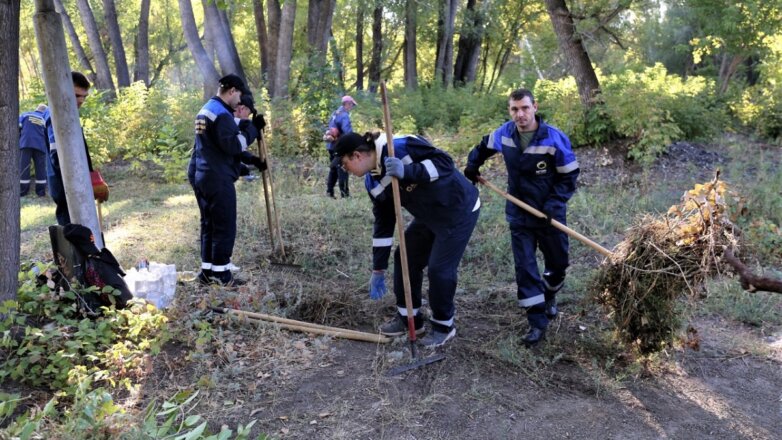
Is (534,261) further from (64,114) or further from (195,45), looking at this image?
(195,45)

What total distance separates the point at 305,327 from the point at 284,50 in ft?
37.7

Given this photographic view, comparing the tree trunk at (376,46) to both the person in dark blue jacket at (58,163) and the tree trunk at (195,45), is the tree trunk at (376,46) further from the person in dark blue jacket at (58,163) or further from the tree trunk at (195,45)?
the person in dark blue jacket at (58,163)

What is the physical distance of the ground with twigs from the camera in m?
3.66

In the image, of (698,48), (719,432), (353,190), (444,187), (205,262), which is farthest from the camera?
(698,48)

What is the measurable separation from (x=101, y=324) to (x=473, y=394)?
2.44 metres

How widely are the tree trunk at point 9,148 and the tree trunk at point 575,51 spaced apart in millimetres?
9737

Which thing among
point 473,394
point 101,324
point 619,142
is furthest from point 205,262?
point 619,142

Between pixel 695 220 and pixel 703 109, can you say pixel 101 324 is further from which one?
pixel 703 109

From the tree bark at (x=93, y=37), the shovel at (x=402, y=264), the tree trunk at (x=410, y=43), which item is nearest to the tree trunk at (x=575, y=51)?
the shovel at (x=402, y=264)

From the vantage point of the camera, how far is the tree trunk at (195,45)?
14.6 m

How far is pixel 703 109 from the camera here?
11.5 meters

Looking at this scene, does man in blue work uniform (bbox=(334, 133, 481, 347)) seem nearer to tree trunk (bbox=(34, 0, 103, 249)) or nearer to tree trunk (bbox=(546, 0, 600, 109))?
tree trunk (bbox=(34, 0, 103, 249))

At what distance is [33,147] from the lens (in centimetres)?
1093

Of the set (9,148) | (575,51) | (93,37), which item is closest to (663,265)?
(9,148)
